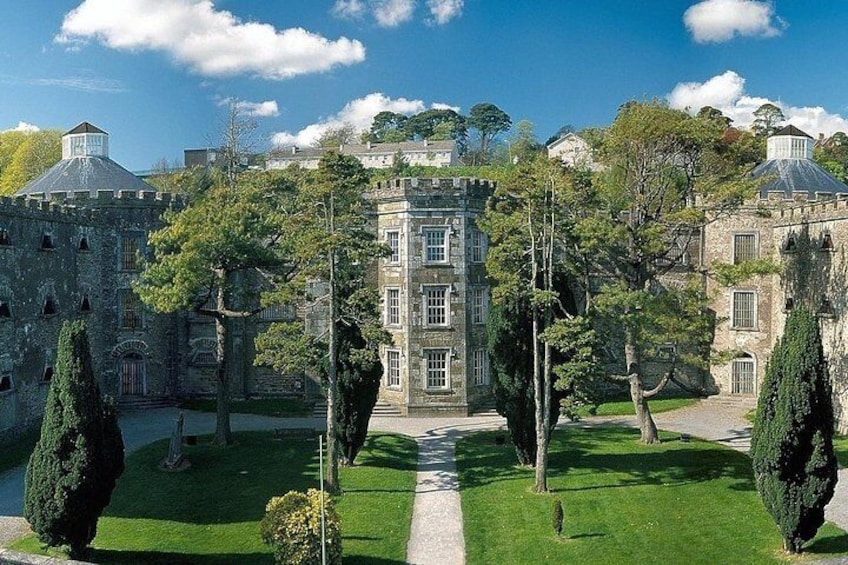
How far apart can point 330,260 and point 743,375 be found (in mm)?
22297

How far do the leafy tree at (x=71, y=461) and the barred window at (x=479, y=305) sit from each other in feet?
64.9

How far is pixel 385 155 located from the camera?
314 ft

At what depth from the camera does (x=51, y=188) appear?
37.7 m

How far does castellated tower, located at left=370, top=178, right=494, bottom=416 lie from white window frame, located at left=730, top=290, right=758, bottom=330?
11.6 meters

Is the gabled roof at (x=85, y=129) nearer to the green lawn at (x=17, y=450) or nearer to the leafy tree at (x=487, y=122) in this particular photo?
the green lawn at (x=17, y=450)

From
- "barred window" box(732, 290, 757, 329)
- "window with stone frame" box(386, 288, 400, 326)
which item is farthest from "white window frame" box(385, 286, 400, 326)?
"barred window" box(732, 290, 757, 329)

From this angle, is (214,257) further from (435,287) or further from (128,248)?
(128,248)

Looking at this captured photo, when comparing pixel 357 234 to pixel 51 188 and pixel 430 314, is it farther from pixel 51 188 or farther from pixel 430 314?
pixel 51 188

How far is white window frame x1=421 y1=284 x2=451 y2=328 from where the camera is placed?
3372 cm

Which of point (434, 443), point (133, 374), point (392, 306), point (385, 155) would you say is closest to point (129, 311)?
point (133, 374)

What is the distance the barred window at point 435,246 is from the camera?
33594 millimetres

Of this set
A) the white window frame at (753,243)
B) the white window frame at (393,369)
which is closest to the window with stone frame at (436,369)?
the white window frame at (393,369)

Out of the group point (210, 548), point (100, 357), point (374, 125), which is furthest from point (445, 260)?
point (374, 125)

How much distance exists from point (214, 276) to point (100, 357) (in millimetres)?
12338
